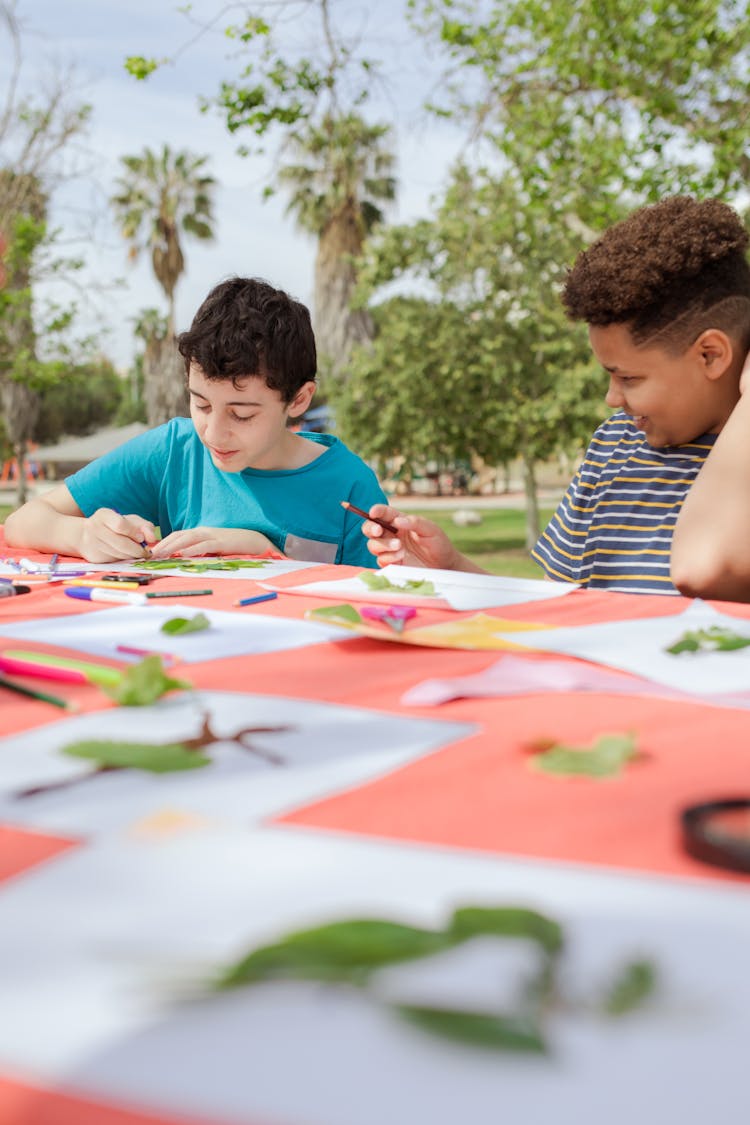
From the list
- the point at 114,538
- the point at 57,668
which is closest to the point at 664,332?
the point at 114,538

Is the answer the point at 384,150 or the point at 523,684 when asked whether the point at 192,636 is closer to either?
the point at 523,684

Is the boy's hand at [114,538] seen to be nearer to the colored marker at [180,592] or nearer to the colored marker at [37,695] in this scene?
the colored marker at [180,592]

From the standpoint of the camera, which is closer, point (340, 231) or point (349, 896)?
point (349, 896)

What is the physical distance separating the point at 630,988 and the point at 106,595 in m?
1.19

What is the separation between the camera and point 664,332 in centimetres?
201

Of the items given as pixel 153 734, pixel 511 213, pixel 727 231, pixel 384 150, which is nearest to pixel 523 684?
pixel 153 734

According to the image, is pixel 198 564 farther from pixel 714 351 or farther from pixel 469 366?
pixel 469 366

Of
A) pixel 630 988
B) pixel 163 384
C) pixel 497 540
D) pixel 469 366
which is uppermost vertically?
pixel 163 384

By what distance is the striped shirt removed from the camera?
87.6 inches

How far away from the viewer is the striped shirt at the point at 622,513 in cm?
222

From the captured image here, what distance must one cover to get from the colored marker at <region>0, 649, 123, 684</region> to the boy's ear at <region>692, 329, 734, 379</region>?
1.40m

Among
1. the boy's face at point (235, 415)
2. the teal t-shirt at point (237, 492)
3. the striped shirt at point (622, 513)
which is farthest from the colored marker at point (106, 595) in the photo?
the striped shirt at point (622, 513)

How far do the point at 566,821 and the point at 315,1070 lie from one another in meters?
0.29

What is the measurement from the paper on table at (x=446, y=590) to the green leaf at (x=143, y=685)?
56cm
